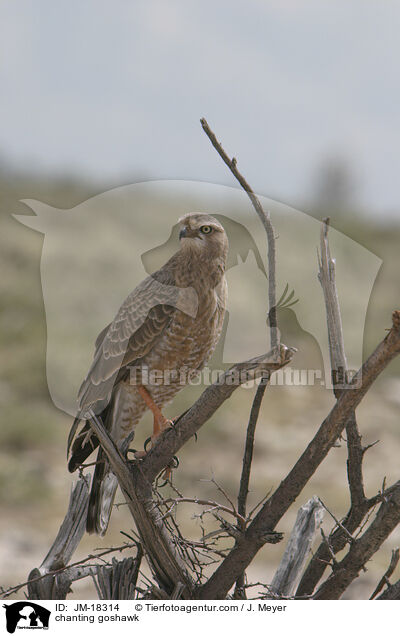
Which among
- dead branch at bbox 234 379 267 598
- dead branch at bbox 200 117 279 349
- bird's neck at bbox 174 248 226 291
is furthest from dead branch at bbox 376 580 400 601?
bird's neck at bbox 174 248 226 291

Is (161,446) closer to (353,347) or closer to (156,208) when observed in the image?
(353,347)

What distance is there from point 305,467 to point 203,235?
1314 millimetres

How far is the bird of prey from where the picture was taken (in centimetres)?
347

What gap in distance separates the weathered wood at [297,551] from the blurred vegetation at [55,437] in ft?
14.6

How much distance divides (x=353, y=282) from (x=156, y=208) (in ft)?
16.9

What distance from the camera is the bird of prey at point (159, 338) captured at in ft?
11.4

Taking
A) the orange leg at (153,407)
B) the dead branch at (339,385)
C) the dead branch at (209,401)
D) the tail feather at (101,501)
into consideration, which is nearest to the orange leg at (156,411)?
the orange leg at (153,407)

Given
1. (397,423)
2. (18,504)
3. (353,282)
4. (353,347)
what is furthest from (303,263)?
(397,423)

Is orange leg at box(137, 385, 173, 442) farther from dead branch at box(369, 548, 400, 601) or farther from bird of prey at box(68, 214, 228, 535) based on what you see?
dead branch at box(369, 548, 400, 601)

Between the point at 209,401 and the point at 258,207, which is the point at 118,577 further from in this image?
the point at 258,207

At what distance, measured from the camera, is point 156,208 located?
393 inches

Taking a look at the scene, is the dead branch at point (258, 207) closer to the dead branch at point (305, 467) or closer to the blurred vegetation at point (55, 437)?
the dead branch at point (305, 467)

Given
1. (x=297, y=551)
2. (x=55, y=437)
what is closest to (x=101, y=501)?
(x=297, y=551)

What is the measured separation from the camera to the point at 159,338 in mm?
3629
